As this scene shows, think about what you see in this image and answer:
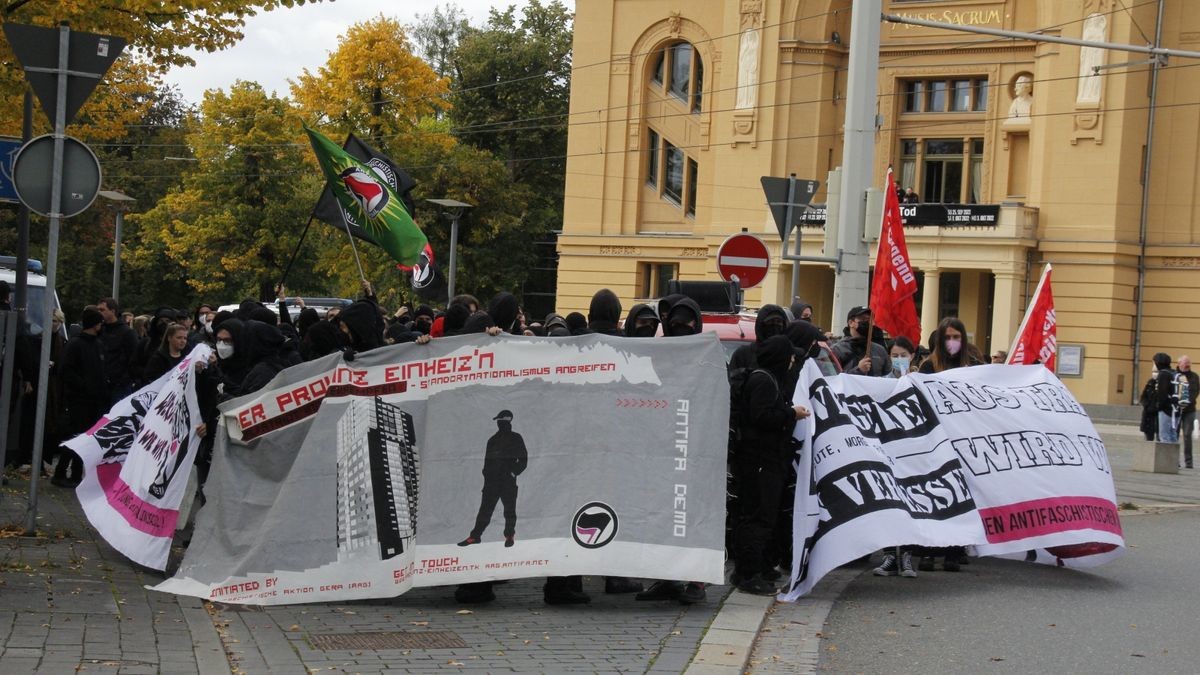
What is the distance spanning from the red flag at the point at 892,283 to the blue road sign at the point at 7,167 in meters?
7.66

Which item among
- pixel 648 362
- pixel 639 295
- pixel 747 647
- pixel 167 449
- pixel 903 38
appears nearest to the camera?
pixel 747 647

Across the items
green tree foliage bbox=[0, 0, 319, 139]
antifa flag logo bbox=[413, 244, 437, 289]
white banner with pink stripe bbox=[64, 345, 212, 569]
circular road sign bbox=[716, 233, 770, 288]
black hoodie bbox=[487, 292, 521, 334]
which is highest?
green tree foliage bbox=[0, 0, 319, 139]

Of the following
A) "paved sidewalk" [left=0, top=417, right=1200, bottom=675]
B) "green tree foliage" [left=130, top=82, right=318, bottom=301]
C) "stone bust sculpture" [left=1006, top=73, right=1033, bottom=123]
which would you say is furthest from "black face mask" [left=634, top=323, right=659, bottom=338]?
"green tree foliage" [left=130, top=82, right=318, bottom=301]

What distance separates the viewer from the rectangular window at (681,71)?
178ft

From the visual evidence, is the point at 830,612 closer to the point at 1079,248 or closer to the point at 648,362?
the point at 648,362

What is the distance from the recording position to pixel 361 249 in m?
53.1

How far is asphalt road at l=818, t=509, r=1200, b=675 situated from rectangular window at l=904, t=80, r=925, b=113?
40.4m

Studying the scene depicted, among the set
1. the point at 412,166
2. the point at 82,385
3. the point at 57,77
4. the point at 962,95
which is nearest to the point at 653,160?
the point at 412,166

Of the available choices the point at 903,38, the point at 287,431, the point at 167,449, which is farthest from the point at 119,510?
the point at 903,38

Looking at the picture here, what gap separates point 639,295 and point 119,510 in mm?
45409

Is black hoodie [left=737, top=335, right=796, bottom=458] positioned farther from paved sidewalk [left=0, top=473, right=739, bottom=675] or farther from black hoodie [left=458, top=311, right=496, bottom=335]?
black hoodie [left=458, top=311, right=496, bottom=335]

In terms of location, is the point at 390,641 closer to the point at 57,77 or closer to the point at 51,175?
the point at 51,175

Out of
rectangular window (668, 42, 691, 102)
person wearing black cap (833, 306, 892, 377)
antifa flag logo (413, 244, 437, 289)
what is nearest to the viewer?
person wearing black cap (833, 306, 892, 377)

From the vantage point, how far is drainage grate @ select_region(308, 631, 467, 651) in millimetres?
7816
